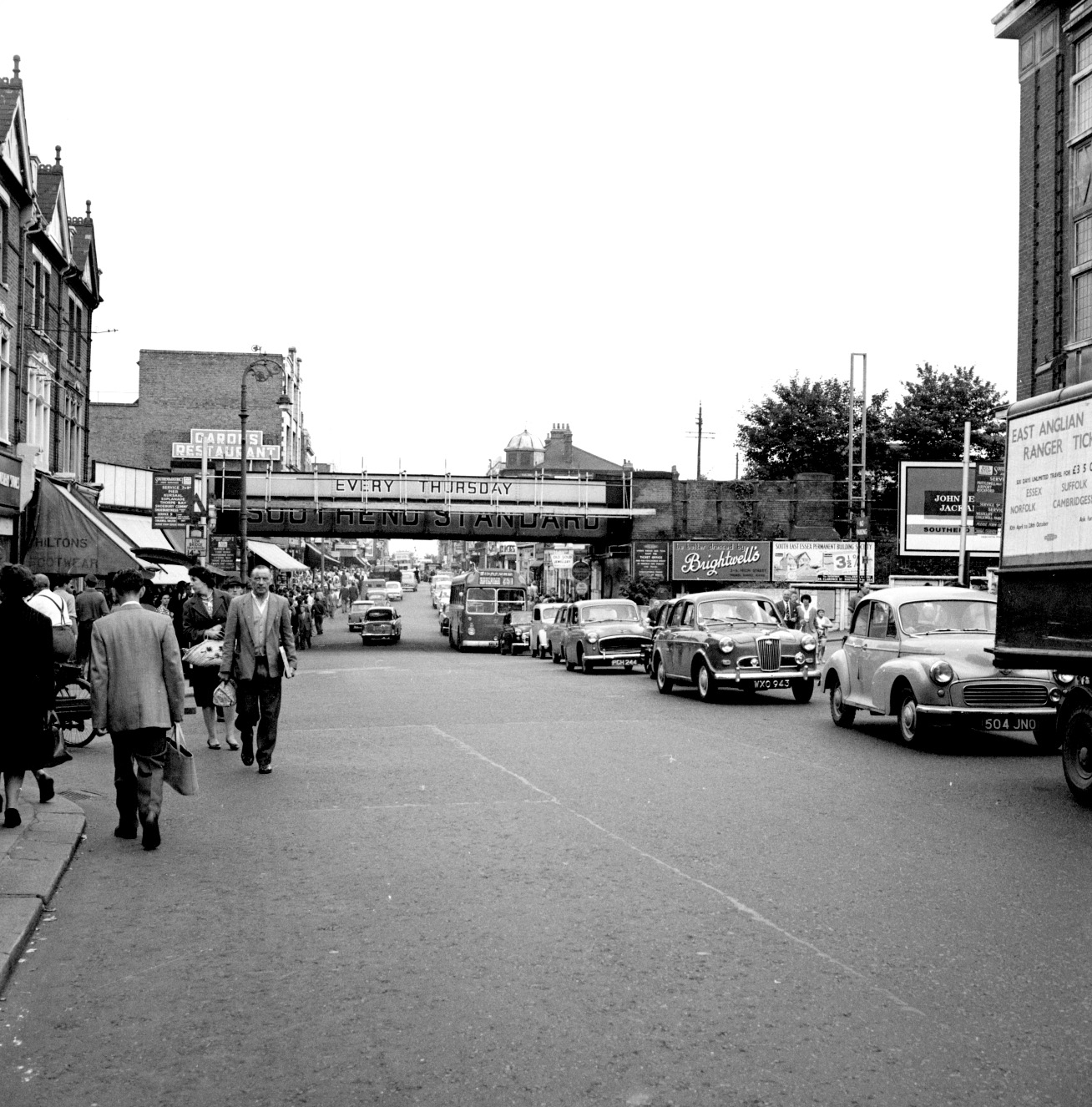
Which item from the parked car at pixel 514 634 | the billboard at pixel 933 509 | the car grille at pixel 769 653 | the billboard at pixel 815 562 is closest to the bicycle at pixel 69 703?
the car grille at pixel 769 653

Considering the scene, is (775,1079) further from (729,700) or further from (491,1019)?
(729,700)

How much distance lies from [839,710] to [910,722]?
2.41 meters

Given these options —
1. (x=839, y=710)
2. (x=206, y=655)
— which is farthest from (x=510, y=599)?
(x=206, y=655)

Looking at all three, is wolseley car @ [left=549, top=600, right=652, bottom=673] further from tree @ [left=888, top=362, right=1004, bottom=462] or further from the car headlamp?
tree @ [left=888, top=362, right=1004, bottom=462]

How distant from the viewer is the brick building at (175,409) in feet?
263

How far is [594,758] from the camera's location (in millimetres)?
13469

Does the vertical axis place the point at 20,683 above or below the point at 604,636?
above

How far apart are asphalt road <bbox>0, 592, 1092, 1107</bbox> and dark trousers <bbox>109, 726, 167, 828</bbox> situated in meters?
0.33

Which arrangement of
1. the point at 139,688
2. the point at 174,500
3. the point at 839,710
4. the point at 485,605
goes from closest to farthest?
the point at 139,688 < the point at 839,710 < the point at 174,500 < the point at 485,605

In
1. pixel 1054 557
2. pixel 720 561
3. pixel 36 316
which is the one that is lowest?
pixel 1054 557

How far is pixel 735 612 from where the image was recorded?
22.3 metres

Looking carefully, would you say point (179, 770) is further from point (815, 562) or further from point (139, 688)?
point (815, 562)

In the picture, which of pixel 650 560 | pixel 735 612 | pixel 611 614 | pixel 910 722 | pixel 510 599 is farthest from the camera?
pixel 650 560

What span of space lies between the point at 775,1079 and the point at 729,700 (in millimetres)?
17406
